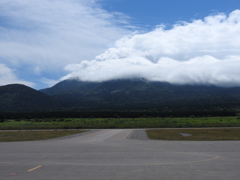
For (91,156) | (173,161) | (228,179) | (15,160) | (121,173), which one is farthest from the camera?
(91,156)

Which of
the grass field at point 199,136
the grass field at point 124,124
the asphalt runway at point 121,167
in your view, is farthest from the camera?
the grass field at point 124,124

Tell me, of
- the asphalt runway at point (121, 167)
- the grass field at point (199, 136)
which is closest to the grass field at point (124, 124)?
the grass field at point (199, 136)

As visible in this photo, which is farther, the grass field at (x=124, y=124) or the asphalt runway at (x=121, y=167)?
the grass field at (x=124, y=124)

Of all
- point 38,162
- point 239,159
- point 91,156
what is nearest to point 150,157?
point 91,156

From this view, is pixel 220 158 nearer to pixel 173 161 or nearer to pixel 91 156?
pixel 173 161

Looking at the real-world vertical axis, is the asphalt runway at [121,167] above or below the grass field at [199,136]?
above

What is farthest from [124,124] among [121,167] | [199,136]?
[121,167]

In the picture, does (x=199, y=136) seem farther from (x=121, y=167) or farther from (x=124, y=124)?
(x=124, y=124)

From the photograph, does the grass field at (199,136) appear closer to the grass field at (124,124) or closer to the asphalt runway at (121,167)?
the asphalt runway at (121,167)

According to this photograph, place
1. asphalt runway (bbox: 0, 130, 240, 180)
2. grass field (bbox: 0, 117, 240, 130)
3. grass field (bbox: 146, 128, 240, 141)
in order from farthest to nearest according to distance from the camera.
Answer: grass field (bbox: 0, 117, 240, 130) < grass field (bbox: 146, 128, 240, 141) < asphalt runway (bbox: 0, 130, 240, 180)

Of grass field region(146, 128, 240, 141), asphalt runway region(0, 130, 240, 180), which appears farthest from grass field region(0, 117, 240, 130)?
asphalt runway region(0, 130, 240, 180)

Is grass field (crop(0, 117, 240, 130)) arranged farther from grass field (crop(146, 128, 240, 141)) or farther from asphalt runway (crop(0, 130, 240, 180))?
asphalt runway (crop(0, 130, 240, 180))

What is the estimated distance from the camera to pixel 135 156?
20016mm

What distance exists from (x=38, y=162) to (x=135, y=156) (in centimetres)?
731
